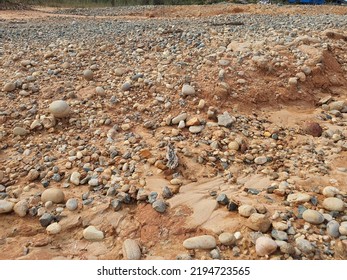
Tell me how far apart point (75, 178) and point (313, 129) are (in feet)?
8.98

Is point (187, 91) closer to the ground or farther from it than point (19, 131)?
farther from it

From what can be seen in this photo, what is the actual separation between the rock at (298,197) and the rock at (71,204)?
1800mm


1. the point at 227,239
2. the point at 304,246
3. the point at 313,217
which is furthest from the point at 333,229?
the point at 227,239

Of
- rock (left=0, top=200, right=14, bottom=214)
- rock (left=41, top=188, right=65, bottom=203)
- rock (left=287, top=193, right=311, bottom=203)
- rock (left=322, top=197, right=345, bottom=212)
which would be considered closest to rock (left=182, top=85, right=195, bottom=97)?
rock (left=287, top=193, right=311, bottom=203)

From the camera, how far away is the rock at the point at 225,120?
3.72 metres

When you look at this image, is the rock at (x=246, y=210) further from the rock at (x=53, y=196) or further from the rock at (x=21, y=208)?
the rock at (x=21, y=208)

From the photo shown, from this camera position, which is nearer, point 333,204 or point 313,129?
point 333,204

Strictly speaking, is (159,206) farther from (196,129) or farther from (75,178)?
(196,129)

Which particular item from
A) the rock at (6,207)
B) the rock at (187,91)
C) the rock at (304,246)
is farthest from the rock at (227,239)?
the rock at (187,91)

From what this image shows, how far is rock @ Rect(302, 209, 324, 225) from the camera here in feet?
7.80

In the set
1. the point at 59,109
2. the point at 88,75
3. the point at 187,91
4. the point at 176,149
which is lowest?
the point at 176,149

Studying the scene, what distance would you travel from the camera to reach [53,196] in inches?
109

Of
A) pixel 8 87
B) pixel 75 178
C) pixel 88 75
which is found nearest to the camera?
pixel 75 178

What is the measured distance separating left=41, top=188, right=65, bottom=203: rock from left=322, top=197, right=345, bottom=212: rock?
7.24ft
